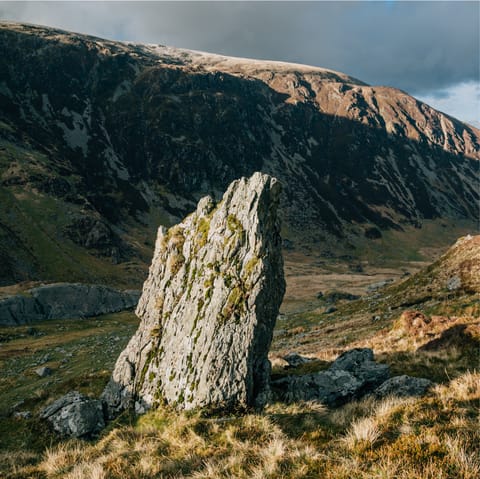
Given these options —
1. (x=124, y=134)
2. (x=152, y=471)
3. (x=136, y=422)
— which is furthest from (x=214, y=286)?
(x=124, y=134)

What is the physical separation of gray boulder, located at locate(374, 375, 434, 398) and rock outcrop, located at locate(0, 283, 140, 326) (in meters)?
53.3

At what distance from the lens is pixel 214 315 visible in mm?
13219

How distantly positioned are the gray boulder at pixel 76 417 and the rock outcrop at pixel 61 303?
4357 centimetres

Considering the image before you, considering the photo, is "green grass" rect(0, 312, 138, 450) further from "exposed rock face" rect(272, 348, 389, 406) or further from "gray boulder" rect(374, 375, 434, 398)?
"gray boulder" rect(374, 375, 434, 398)

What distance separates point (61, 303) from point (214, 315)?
54536 mm

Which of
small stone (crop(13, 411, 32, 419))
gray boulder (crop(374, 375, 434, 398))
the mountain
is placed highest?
the mountain

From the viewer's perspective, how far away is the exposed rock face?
12883mm

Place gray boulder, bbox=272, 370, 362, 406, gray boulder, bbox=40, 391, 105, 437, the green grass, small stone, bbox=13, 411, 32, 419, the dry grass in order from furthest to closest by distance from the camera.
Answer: small stone, bbox=13, 411, 32, 419 < the green grass < gray boulder, bbox=40, 391, 105, 437 < gray boulder, bbox=272, 370, 362, 406 < the dry grass

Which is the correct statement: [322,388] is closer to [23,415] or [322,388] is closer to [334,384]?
[334,384]

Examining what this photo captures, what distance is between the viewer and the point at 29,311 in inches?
2162

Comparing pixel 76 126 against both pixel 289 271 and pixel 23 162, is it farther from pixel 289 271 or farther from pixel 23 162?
pixel 289 271

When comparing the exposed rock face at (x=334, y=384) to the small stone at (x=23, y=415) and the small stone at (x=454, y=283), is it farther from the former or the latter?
the small stone at (x=454, y=283)

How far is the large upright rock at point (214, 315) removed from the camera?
1239 centimetres

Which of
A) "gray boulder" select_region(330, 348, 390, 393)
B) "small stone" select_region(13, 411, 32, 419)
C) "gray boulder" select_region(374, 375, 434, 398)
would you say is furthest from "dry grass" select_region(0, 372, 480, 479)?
"small stone" select_region(13, 411, 32, 419)
